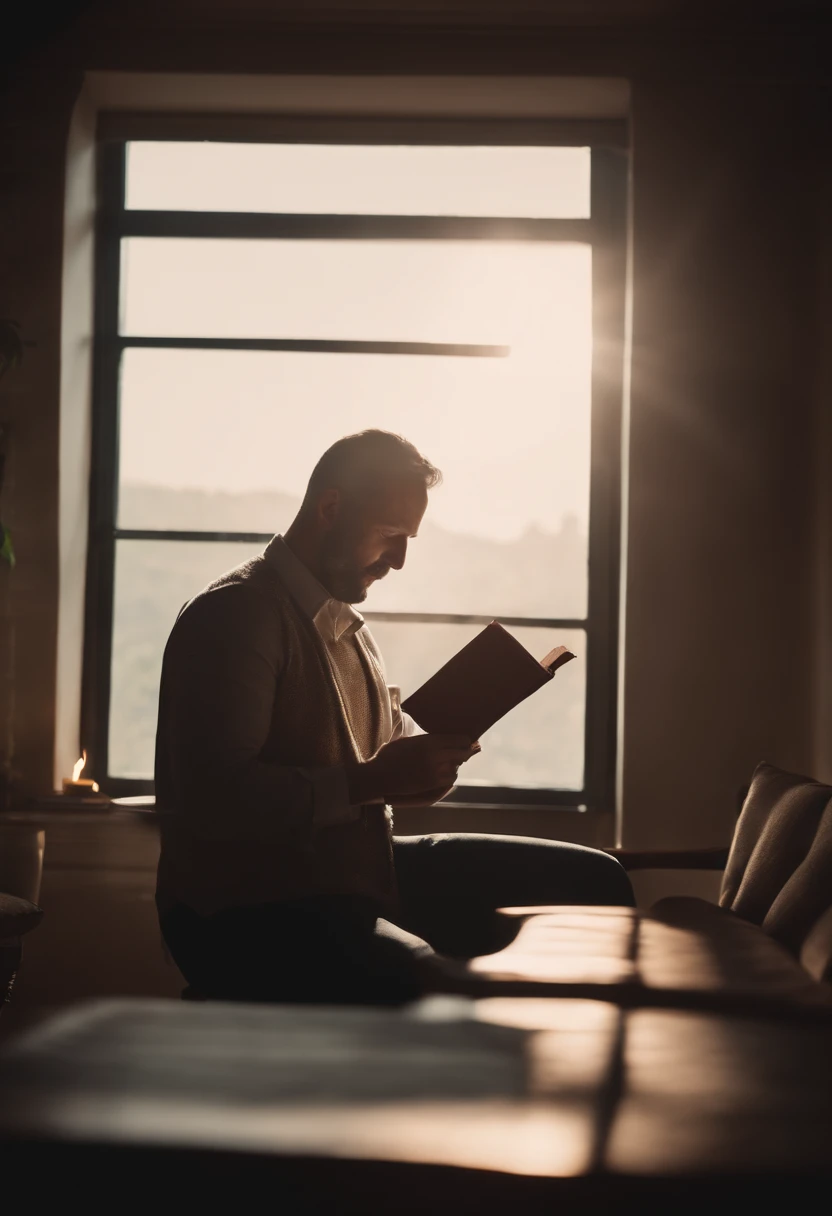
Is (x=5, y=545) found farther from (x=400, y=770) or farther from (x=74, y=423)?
(x=400, y=770)

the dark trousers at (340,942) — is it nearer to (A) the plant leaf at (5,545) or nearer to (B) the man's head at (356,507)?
(B) the man's head at (356,507)

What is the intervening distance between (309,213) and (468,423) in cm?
92

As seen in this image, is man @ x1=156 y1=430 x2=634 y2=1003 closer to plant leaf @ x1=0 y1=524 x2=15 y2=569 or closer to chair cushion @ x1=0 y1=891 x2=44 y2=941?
chair cushion @ x1=0 y1=891 x2=44 y2=941

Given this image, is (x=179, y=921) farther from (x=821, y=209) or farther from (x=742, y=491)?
(x=821, y=209)

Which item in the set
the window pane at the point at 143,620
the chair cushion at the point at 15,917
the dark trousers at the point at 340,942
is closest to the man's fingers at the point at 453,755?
the dark trousers at the point at 340,942

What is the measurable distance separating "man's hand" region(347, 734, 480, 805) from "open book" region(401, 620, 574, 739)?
0.22 feet

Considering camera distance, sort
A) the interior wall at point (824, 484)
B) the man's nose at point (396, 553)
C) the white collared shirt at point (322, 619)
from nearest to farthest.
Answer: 1. the white collared shirt at point (322, 619)
2. the man's nose at point (396, 553)
3. the interior wall at point (824, 484)

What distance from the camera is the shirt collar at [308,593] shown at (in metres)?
2.13

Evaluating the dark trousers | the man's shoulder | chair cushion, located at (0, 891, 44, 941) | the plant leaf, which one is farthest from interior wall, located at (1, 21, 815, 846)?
the plant leaf

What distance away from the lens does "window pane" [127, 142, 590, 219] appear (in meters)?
3.68

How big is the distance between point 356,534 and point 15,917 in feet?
4.04

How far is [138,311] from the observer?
378 centimetres

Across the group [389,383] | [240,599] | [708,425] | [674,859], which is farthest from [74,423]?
[674,859]

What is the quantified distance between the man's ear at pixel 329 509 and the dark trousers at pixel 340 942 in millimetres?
741
